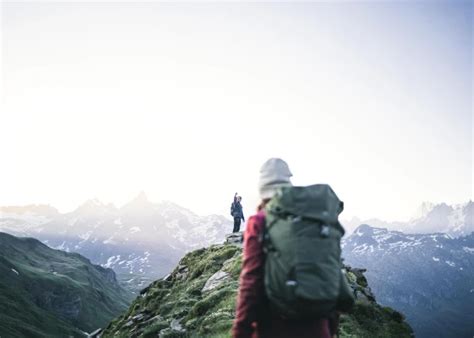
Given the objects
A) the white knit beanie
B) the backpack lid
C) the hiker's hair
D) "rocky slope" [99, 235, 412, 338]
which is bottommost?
"rocky slope" [99, 235, 412, 338]

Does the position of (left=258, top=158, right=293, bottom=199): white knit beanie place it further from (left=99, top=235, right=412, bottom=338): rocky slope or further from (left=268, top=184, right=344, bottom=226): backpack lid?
(left=99, top=235, right=412, bottom=338): rocky slope

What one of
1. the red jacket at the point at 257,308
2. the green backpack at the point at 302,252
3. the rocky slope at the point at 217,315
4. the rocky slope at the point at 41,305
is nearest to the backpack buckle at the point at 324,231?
the green backpack at the point at 302,252

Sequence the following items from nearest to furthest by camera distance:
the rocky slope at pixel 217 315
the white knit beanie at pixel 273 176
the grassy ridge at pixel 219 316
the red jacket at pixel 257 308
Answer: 1. the red jacket at pixel 257 308
2. the white knit beanie at pixel 273 176
3. the grassy ridge at pixel 219 316
4. the rocky slope at pixel 217 315

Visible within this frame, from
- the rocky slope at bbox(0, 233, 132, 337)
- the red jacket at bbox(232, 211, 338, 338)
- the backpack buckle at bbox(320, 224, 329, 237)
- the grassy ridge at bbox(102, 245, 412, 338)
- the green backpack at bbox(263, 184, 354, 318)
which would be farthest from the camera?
the rocky slope at bbox(0, 233, 132, 337)

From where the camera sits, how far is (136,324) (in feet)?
84.1

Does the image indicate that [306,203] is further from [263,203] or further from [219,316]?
[219,316]

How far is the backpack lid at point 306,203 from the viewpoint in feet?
17.2

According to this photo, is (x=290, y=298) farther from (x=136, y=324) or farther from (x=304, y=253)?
(x=136, y=324)

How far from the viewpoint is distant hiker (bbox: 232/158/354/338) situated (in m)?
5.06

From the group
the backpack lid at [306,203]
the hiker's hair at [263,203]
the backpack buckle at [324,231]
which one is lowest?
the backpack buckle at [324,231]

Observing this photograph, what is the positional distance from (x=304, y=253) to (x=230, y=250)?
2526 centimetres

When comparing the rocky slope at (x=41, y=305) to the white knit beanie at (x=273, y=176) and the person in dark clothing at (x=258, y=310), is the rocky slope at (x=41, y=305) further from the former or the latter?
the white knit beanie at (x=273, y=176)

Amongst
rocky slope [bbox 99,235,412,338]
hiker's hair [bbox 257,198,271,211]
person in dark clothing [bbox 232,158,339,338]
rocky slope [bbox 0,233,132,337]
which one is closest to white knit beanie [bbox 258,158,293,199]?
hiker's hair [bbox 257,198,271,211]

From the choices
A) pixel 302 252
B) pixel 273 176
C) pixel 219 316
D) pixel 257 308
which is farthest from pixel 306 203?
pixel 219 316
